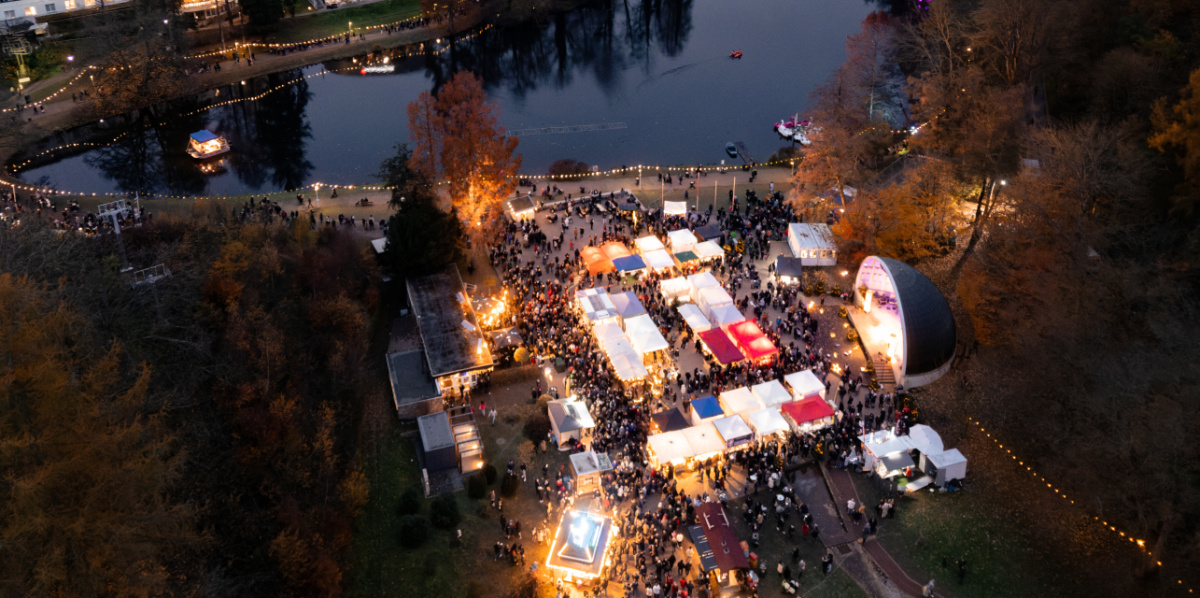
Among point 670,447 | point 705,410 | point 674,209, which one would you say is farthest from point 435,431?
point 674,209

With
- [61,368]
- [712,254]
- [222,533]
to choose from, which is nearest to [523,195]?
[712,254]

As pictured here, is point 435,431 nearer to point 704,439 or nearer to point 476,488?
point 476,488

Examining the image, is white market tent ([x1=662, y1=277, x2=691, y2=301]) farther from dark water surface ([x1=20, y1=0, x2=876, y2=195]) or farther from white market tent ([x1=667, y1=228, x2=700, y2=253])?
dark water surface ([x1=20, y1=0, x2=876, y2=195])

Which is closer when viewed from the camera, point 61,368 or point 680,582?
point 61,368

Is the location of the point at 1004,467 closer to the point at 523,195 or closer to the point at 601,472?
the point at 601,472

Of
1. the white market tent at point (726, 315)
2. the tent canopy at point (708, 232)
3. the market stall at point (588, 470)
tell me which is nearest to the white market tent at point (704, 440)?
the market stall at point (588, 470)

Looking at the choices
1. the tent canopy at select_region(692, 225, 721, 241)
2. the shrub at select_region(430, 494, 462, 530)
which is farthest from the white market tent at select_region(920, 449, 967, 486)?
the tent canopy at select_region(692, 225, 721, 241)

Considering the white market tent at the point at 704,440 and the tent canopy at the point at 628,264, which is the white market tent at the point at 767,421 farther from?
the tent canopy at the point at 628,264
